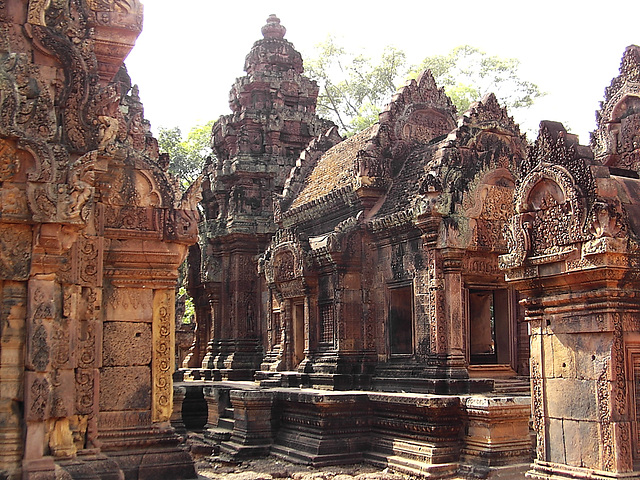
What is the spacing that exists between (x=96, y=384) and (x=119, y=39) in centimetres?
343

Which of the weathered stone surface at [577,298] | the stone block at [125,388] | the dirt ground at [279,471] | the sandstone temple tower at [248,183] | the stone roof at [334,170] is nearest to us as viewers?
the weathered stone surface at [577,298]

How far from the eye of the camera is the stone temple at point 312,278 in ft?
19.4

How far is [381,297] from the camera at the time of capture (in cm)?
1219

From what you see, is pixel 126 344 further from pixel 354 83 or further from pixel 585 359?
pixel 354 83

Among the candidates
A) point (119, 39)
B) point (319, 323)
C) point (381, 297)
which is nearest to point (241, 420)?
point (319, 323)

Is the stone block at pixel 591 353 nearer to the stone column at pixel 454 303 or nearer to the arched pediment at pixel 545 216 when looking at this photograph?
the arched pediment at pixel 545 216

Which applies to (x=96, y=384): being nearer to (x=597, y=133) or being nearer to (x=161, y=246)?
(x=161, y=246)

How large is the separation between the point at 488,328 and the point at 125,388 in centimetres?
730

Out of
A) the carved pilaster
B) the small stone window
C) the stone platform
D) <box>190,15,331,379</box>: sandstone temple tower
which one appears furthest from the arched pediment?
<box>190,15,331,379</box>: sandstone temple tower

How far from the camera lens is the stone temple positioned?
19.4 ft

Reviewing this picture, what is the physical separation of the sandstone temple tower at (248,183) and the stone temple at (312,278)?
55 millimetres

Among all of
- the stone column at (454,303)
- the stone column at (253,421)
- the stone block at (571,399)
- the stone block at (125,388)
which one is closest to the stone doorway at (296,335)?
the stone column at (253,421)

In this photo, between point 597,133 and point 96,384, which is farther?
point 597,133

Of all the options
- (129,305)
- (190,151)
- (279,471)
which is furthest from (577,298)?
(190,151)
